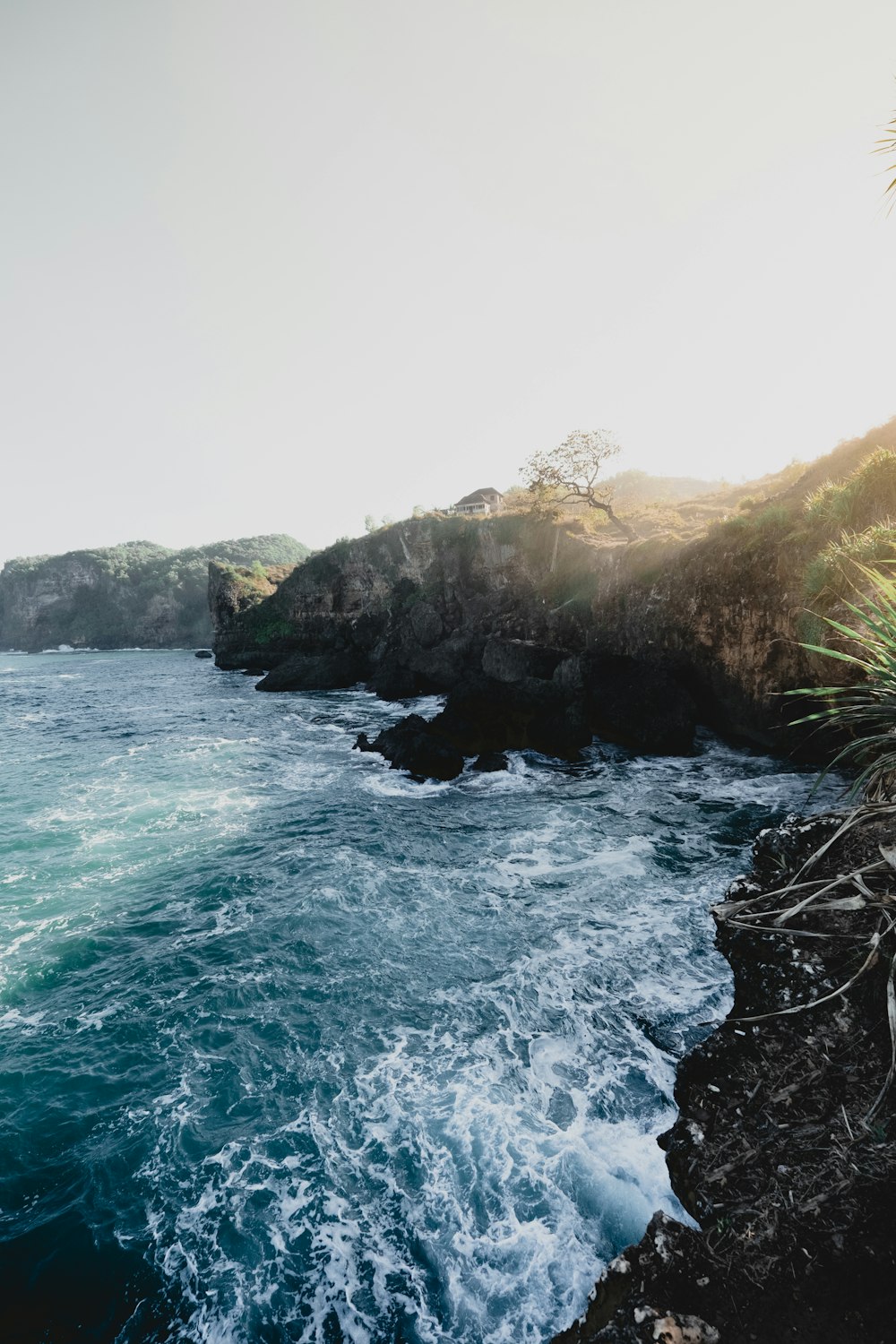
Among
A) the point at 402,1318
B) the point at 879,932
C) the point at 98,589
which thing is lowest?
the point at 402,1318

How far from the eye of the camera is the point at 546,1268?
5617 mm

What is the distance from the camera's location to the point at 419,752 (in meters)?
21.7

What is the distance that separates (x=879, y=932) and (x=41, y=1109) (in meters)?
11.2

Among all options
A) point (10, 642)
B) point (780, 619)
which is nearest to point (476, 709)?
point (780, 619)

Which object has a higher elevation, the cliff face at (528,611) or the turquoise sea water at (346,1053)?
the cliff face at (528,611)

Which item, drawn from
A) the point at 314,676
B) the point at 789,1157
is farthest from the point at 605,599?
the point at 789,1157

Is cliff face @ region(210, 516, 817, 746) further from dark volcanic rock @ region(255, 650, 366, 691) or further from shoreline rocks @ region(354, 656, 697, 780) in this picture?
shoreline rocks @ region(354, 656, 697, 780)

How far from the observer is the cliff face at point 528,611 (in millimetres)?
20828

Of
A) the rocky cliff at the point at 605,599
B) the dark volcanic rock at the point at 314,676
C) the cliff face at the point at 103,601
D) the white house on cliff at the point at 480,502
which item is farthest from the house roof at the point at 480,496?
the cliff face at the point at 103,601

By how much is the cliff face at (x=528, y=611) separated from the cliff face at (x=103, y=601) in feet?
218

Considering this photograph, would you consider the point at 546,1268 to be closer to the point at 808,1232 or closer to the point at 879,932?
the point at 808,1232

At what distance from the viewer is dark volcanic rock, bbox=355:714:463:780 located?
2122 cm

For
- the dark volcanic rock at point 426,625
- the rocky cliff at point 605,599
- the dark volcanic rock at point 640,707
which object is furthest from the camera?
the dark volcanic rock at point 426,625

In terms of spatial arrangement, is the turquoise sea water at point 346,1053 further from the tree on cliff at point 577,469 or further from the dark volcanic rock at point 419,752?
the tree on cliff at point 577,469
